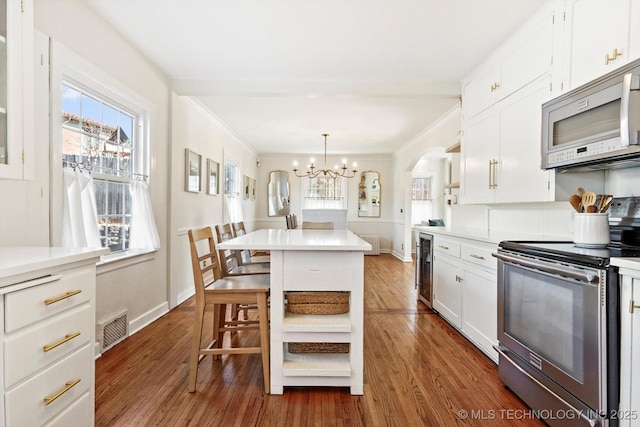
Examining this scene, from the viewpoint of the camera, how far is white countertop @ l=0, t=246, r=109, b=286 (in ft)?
3.43

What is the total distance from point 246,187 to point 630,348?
21.5ft

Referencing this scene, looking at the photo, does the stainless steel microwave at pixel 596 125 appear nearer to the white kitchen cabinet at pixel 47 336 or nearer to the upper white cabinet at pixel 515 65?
the upper white cabinet at pixel 515 65

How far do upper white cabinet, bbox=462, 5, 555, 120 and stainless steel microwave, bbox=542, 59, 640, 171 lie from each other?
443 millimetres

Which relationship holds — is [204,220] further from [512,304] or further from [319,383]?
[512,304]

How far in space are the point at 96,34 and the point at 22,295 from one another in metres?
2.15

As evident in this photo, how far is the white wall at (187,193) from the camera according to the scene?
11.8ft

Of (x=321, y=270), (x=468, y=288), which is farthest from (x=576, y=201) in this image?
(x=321, y=270)

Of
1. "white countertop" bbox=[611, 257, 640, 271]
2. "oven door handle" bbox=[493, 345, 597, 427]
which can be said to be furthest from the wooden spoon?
"oven door handle" bbox=[493, 345, 597, 427]

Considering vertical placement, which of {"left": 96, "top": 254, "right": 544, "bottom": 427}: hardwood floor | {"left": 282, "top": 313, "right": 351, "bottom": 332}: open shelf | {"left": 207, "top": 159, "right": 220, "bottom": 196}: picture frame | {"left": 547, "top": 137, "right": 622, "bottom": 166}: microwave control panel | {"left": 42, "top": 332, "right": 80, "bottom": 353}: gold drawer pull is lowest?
{"left": 96, "top": 254, "right": 544, "bottom": 427}: hardwood floor

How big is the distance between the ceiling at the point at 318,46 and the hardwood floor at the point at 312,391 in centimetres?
249

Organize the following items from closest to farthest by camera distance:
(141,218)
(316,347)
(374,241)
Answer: (316,347) → (141,218) → (374,241)

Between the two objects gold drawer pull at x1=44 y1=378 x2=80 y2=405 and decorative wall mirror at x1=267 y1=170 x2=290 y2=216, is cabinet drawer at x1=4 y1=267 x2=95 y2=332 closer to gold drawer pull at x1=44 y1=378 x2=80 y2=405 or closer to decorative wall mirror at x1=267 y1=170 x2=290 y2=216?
gold drawer pull at x1=44 y1=378 x2=80 y2=405

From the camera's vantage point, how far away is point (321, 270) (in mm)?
1922

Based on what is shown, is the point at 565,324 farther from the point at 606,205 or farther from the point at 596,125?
the point at 596,125
